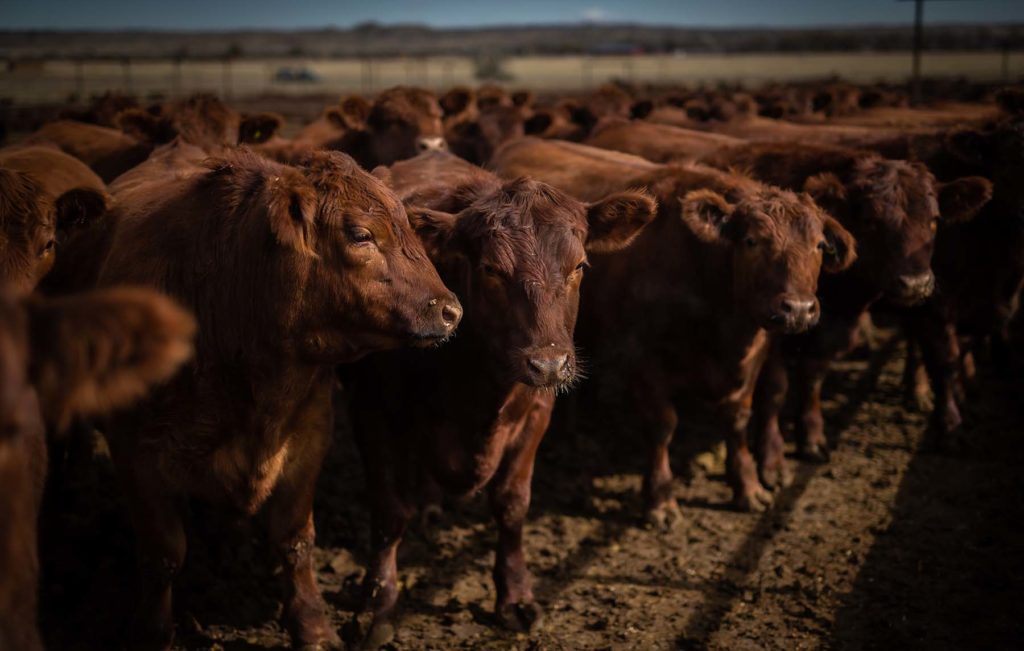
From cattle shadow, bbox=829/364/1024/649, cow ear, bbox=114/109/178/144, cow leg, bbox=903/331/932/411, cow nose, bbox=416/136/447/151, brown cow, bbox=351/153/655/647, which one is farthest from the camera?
cow nose, bbox=416/136/447/151

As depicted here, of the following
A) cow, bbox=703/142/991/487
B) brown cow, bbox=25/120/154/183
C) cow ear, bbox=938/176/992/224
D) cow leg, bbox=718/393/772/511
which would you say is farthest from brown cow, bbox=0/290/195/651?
brown cow, bbox=25/120/154/183

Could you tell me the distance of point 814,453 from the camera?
6.39 meters

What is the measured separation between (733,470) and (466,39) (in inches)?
6192

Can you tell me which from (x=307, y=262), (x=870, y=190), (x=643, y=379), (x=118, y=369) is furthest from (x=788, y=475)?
(x=118, y=369)

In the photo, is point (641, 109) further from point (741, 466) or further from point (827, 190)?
point (741, 466)

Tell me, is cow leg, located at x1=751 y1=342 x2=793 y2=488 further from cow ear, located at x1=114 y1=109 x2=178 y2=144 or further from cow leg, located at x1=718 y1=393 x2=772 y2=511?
cow ear, located at x1=114 y1=109 x2=178 y2=144

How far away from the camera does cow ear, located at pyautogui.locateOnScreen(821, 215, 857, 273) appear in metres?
5.16

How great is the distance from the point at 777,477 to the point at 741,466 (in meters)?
0.49

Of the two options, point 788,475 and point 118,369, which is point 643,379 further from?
point 118,369

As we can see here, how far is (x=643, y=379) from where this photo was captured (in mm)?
5523

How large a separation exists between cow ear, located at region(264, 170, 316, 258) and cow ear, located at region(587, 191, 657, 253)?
4.80 feet

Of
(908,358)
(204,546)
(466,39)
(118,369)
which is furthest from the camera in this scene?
(466,39)

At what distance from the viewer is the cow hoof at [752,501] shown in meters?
5.63

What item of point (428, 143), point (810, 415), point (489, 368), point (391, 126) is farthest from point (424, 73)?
point (489, 368)
